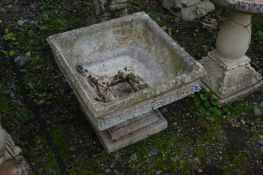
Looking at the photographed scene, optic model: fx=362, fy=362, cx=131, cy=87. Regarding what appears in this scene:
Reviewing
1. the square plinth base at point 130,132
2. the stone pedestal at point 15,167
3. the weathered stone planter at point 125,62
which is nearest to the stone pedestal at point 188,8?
the weathered stone planter at point 125,62

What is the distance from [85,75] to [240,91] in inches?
63.8

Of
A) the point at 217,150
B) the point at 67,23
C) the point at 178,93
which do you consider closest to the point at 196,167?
the point at 217,150

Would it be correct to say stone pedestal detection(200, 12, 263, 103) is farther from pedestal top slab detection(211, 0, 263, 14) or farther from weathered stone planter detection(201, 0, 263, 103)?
pedestal top slab detection(211, 0, 263, 14)

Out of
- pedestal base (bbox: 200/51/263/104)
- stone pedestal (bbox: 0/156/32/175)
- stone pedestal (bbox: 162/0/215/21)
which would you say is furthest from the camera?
stone pedestal (bbox: 162/0/215/21)

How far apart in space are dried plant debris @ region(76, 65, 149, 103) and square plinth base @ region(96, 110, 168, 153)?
0.88ft

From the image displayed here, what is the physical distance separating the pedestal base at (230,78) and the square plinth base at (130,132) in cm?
71

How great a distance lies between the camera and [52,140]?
130 inches

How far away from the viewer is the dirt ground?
125 inches

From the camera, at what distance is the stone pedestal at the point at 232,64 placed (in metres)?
3.40

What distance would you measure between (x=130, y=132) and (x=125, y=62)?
68cm

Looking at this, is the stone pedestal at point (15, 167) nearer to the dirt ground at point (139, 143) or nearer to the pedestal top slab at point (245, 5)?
the dirt ground at point (139, 143)

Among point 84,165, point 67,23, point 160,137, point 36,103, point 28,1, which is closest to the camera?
point 84,165

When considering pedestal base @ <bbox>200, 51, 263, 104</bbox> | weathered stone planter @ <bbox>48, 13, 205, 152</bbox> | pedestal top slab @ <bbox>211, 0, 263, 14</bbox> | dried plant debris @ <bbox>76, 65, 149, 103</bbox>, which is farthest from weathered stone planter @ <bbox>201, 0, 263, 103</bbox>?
dried plant debris @ <bbox>76, 65, 149, 103</bbox>

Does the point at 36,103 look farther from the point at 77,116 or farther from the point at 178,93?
the point at 178,93
